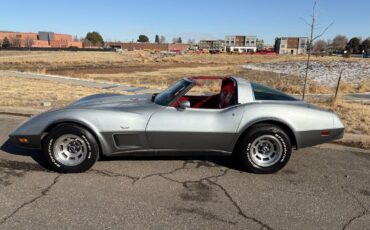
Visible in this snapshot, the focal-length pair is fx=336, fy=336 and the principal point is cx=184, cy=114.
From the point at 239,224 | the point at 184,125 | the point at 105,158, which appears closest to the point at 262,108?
the point at 184,125

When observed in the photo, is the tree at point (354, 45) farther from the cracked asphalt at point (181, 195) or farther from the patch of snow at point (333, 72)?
the cracked asphalt at point (181, 195)

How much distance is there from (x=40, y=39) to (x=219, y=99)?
14491cm

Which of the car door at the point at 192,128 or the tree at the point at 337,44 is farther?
the tree at the point at 337,44

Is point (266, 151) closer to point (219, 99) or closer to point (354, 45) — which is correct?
point (219, 99)

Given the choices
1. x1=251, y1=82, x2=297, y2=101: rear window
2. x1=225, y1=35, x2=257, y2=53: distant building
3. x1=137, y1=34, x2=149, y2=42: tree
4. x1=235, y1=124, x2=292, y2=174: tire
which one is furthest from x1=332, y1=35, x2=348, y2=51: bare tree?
x1=137, y1=34, x2=149, y2=42: tree

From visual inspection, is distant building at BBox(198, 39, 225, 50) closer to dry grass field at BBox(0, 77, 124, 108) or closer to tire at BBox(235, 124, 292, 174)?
dry grass field at BBox(0, 77, 124, 108)

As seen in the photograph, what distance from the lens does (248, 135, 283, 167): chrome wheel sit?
14.1ft

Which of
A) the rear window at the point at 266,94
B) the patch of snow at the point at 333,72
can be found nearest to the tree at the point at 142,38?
the patch of snow at the point at 333,72

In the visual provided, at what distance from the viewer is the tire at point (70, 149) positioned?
410 cm

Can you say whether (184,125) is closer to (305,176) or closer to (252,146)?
(252,146)

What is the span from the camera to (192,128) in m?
4.18

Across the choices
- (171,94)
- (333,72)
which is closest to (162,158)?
(171,94)

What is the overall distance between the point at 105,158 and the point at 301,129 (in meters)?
2.67

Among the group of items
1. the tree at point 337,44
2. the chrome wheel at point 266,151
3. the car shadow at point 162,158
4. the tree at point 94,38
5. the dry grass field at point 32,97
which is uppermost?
the tree at point 94,38
